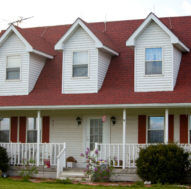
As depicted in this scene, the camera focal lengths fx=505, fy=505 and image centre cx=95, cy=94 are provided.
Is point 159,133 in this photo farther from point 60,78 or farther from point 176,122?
point 60,78

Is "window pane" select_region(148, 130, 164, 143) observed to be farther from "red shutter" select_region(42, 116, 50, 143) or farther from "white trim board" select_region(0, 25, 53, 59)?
"white trim board" select_region(0, 25, 53, 59)

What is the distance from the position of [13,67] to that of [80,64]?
11.1 feet

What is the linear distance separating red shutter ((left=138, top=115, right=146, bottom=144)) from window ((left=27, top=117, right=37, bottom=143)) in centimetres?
503

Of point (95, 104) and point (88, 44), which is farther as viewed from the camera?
point (88, 44)

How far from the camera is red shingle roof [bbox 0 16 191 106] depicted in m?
20.4

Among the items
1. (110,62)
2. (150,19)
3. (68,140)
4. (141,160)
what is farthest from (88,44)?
(141,160)

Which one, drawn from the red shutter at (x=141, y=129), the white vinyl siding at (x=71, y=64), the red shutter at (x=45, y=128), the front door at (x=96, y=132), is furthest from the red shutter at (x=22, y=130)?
the red shutter at (x=141, y=129)

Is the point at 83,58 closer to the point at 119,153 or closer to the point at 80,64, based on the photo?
the point at 80,64

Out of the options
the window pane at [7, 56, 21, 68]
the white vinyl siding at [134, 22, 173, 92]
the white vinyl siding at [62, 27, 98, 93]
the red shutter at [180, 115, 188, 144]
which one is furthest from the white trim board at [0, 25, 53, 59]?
the red shutter at [180, 115, 188, 144]

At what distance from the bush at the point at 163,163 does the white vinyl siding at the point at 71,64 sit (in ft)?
15.9

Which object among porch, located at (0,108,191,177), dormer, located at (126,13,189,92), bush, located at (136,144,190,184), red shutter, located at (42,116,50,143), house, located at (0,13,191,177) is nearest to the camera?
bush, located at (136,144,190,184)

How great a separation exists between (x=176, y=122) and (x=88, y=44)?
206 inches

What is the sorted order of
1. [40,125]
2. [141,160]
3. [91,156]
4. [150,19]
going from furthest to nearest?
[40,125] < [150,19] < [91,156] < [141,160]

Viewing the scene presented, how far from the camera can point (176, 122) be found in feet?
68.7
